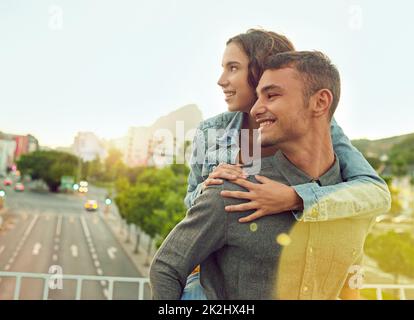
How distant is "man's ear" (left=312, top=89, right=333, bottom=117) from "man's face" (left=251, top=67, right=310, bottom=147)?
0.07 ft

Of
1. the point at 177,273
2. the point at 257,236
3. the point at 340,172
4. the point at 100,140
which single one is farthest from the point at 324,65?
the point at 100,140

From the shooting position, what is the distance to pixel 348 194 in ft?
2.85

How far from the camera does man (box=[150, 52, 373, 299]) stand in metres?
0.80

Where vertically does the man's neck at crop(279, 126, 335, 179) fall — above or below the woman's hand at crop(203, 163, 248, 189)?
above

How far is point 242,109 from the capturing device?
128cm

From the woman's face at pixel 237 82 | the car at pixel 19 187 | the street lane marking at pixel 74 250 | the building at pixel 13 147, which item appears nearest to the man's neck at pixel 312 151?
the woman's face at pixel 237 82

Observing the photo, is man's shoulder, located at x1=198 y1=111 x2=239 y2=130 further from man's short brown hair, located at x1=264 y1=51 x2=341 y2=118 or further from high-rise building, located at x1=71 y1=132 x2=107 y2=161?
high-rise building, located at x1=71 y1=132 x2=107 y2=161

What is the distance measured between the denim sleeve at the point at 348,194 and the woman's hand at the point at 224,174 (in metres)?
0.11

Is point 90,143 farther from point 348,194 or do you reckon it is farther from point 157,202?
point 348,194

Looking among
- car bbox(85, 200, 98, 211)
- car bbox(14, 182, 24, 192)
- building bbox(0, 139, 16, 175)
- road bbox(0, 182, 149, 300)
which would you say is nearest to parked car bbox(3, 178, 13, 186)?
car bbox(14, 182, 24, 192)

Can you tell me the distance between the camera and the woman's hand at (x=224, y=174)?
0.81 metres

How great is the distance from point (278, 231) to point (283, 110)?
23 centimetres

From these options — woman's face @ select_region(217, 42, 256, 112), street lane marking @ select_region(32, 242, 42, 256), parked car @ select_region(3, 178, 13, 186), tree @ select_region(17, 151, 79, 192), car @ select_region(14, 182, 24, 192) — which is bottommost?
street lane marking @ select_region(32, 242, 42, 256)
